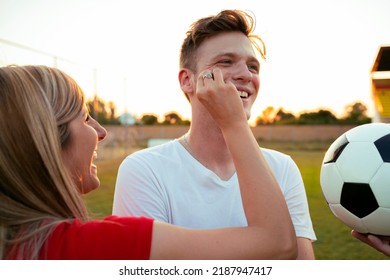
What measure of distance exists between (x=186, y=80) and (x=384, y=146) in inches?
43.5

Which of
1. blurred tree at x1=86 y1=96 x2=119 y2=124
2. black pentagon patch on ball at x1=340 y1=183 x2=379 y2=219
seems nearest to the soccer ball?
black pentagon patch on ball at x1=340 y1=183 x2=379 y2=219

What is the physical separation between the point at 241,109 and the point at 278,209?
358mm

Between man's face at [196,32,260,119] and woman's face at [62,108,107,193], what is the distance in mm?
878

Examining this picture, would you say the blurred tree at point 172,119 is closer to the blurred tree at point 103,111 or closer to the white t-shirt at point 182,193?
the blurred tree at point 103,111

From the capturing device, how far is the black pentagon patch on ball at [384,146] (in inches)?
68.2

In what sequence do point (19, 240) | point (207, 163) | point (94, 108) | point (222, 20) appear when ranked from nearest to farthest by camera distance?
point (19, 240) → point (207, 163) → point (222, 20) → point (94, 108)

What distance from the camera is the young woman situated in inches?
45.2

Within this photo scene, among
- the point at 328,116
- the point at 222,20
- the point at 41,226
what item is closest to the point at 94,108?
the point at 222,20

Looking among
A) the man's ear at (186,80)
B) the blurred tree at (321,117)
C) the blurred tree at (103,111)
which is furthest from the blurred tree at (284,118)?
the man's ear at (186,80)

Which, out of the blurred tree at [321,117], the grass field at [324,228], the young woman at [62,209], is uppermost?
the young woman at [62,209]

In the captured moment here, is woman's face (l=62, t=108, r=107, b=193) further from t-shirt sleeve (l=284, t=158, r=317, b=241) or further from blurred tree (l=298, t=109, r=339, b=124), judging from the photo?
blurred tree (l=298, t=109, r=339, b=124)

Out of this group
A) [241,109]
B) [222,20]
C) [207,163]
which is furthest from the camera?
[222,20]
